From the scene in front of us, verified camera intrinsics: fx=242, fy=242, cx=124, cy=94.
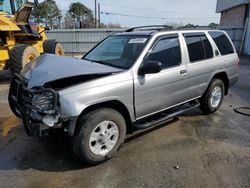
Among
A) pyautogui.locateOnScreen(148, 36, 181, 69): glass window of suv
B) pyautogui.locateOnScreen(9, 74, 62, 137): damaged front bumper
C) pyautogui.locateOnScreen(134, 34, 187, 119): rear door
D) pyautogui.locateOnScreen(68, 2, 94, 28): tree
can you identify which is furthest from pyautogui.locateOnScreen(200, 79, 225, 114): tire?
pyautogui.locateOnScreen(68, 2, 94, 28): tree

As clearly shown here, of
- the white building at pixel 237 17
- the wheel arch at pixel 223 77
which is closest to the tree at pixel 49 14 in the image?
the white building at pixel 237 17

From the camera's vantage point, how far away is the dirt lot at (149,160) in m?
3.11

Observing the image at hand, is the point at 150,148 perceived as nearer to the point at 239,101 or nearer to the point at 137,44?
the point at 137,44

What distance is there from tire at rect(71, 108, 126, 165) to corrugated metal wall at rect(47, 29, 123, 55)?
17.7 metres

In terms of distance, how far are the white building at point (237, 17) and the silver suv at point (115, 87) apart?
1693 cm

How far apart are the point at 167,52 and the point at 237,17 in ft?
77.3

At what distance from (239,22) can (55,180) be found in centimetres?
2499

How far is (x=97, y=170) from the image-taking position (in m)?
3.35

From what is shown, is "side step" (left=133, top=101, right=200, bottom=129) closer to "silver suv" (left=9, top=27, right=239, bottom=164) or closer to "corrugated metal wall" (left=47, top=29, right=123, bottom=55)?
"silver suv" (left=9, top=27, right=239, bottom=164)

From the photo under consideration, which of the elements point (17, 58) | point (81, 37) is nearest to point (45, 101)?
point (17, 58)

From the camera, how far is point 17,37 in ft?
29.7

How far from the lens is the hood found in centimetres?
314

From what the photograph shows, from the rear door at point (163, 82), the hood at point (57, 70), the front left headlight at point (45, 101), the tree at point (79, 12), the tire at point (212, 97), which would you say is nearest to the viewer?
the front left headlight at point (45, 101)

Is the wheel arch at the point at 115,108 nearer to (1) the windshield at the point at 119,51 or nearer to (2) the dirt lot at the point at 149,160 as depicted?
(2) the dirt lot at the point at 149,160
